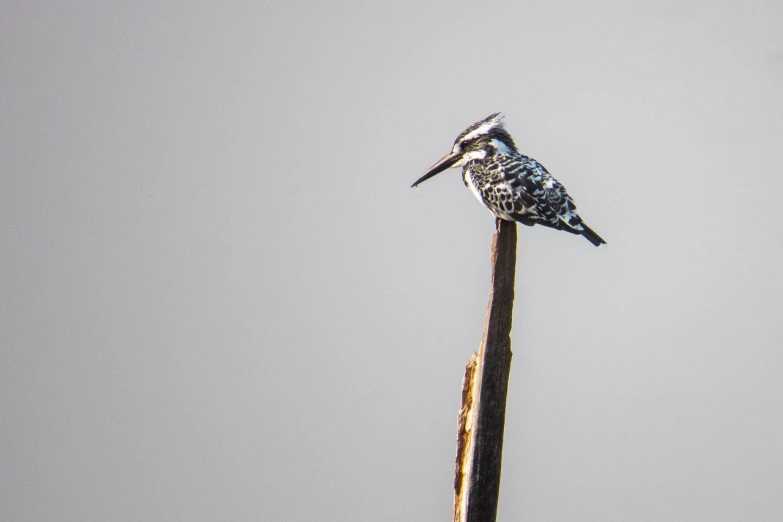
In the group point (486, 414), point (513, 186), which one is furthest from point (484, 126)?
point (486, 414)

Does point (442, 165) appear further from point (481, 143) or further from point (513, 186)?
point (513, 186)

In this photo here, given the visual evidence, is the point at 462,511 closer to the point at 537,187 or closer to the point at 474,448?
the point at 474,448

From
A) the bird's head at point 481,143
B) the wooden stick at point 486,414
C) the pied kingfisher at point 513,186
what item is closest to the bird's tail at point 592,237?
the pied kingfisher at point 513,186

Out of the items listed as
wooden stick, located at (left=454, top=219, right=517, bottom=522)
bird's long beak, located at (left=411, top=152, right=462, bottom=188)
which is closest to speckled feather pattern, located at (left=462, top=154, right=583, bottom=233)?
bird's long beak, located at (left=411, top=152, right=462, bottom=188)

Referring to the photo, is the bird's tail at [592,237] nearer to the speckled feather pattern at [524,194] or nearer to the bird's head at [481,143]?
the speckled feather pattern at [524,194]

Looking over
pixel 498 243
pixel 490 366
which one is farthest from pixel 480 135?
pixel 490 366
